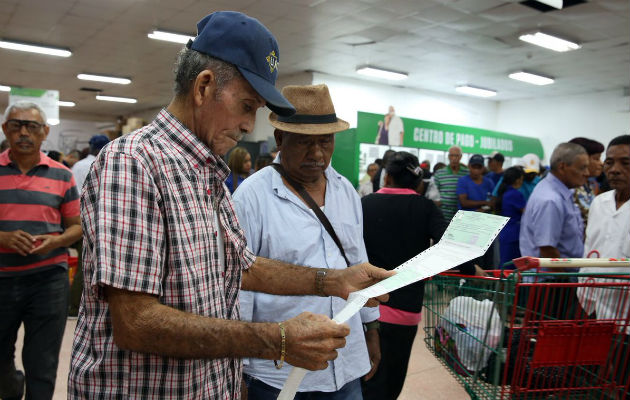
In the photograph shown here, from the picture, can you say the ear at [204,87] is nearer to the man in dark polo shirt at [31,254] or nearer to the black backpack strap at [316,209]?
the black backpack strap at [316,209]

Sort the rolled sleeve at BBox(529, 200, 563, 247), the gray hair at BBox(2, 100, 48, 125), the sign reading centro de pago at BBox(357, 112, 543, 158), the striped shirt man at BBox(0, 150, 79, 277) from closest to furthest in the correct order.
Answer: the striped shirt man at BBox(0, 150, 79, 277) < the gray hair at BBox(2, 100, 48, 125) < the rolled sleeve at BBox(529, 200, 563, 247) < the sign reading centro de pago at BBox(357, 112, 543, 158)

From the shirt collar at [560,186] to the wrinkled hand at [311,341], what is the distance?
2.86 meters

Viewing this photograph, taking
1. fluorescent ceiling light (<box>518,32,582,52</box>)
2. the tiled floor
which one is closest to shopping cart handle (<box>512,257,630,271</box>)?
the tiled floor

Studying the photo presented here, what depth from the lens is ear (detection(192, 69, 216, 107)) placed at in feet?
3.47

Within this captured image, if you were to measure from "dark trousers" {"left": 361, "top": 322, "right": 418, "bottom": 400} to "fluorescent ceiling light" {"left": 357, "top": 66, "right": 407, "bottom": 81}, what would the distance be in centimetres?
814

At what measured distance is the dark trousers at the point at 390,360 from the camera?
2.65 m

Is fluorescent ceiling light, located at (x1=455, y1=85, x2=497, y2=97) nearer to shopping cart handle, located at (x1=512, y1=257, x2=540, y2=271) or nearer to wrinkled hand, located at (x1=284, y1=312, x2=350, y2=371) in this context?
shopping cart handle, located at (x1=512, y1=257, x2=540, y2=271)

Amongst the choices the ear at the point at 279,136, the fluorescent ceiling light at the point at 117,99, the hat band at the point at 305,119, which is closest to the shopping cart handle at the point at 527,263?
the hat band at the point at 305,119

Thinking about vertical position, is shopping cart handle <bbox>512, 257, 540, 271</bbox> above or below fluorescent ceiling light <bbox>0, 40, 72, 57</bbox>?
below

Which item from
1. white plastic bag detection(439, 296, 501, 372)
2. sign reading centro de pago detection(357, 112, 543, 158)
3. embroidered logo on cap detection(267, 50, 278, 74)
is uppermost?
sign reading centro de pago detection(357, 112, 543, 158)

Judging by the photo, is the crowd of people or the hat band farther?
the hat band

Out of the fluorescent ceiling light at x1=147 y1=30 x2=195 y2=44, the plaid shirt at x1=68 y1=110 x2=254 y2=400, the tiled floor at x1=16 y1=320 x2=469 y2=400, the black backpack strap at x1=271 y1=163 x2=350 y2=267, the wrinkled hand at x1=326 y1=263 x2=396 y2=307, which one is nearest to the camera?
the plaid shirt at x1=68 y1=110 x2=254 y2=400

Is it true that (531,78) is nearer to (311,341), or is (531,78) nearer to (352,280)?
(352,280)

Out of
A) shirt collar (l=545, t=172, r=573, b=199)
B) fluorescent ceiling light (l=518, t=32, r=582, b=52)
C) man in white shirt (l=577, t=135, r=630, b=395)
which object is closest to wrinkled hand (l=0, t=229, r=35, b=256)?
man in white shirt (l=577, t=135, r=630, b=395)
